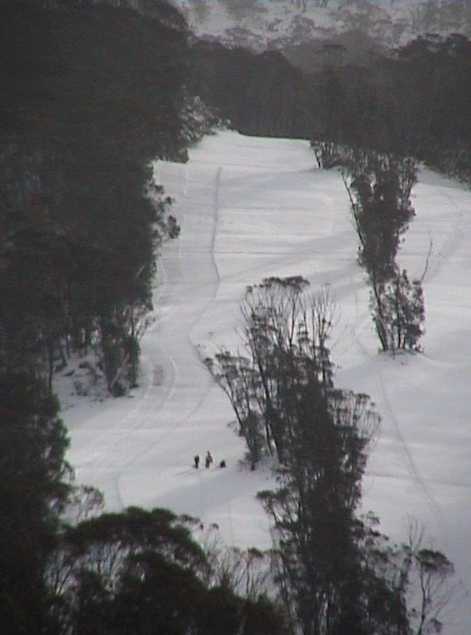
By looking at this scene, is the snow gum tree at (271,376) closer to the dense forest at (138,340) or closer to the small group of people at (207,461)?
the dense forest at (138,340)

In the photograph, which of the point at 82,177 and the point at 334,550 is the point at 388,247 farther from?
the point at 334,550

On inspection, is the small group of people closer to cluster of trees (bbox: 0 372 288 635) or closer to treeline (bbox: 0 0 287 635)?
treeline (bbox: 0 0 287 635)

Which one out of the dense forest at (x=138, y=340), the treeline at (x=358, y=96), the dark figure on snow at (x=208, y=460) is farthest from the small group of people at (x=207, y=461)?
the treeline at (x=358, y=96)

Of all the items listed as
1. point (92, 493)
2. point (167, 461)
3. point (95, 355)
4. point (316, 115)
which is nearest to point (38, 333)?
point (95, 355)

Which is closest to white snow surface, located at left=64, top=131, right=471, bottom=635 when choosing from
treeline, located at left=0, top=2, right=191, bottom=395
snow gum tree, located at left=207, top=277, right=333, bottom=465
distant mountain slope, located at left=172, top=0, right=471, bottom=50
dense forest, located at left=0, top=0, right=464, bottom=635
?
snow gum tree, located at left=207, top=277, right=333, bottom=465

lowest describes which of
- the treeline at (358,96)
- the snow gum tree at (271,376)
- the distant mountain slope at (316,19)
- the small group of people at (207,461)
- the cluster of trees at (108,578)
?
the small group of people at (207,461)

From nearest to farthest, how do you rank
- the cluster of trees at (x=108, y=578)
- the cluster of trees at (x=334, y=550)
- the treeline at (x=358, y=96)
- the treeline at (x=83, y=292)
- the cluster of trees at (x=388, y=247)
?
1. the cluster of trees at (x=108, y=578)
2. the treeline at (x=83, y=292)
3. the cluster of trees at (x=334, y=550)
4. the cluster of trees at (x=388, y=247)
5. the treeline at (x=358, y=96)

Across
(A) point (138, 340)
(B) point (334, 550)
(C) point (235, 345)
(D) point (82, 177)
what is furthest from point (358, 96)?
(B) point (334, 550)
